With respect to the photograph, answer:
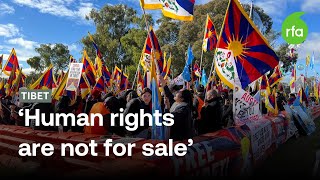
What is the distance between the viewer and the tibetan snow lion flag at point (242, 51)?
24.3 ft

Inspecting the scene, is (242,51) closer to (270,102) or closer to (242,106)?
(242,106)

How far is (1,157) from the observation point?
19.7ft

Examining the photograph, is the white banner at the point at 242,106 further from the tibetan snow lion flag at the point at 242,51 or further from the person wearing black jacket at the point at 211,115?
the person wearing black jacket at the point at 211,115

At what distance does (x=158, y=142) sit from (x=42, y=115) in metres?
3.45

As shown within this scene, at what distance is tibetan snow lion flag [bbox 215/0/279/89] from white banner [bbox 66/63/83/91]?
12.9ft

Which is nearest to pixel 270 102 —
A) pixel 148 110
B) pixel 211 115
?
pixel 211 115

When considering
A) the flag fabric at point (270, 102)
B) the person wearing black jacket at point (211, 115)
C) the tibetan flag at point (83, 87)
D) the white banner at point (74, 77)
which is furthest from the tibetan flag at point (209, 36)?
the person wearing black jacket at point (211, 115)

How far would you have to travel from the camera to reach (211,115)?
6.56 meters

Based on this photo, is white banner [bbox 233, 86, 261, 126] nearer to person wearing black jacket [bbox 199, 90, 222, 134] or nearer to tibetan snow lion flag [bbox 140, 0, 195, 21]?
person wearing black jacket [bbox 199, 90, 222, 134]

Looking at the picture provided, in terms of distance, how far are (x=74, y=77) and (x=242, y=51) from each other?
181 inches

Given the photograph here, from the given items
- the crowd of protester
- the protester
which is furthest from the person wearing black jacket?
the protester

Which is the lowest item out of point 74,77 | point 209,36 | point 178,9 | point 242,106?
point 242,106

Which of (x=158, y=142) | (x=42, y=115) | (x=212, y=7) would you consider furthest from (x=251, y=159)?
(x=212, y=7)

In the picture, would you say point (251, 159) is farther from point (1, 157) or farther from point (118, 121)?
point (1, 157)
